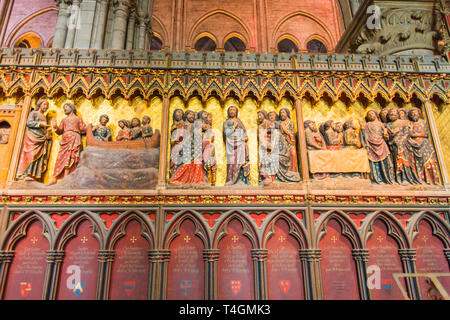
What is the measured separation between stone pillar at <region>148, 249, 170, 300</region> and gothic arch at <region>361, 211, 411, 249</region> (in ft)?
12.3

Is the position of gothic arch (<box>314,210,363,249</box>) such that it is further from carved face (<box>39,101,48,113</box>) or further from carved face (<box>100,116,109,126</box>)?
carved face (<box>39,101,48,113</box>)

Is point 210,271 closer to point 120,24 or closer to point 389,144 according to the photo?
point 389,144

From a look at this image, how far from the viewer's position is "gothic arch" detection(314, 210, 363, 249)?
5.92 metres

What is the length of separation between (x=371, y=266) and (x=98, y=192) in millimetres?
5388

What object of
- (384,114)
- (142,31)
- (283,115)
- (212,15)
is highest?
(212,15)

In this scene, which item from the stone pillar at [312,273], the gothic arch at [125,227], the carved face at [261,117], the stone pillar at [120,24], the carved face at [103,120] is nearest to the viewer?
the stone pillar at [312,273]

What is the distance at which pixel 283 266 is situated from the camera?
5.81 metres

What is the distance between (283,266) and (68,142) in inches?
194

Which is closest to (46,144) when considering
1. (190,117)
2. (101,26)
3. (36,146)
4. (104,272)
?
(36,146)

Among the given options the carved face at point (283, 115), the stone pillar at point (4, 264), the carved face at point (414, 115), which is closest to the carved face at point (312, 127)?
the carved face at point (283, 115)

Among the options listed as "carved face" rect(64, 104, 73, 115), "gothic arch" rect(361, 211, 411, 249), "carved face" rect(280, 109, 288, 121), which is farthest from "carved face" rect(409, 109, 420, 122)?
"carved face" rect(64, 104, 73, 115)

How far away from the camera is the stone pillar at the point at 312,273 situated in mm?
5539

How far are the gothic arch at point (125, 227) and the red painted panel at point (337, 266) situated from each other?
10.7 ft

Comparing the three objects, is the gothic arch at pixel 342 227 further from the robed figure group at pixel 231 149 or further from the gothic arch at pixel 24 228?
the gothic arch at pixel 24 228
